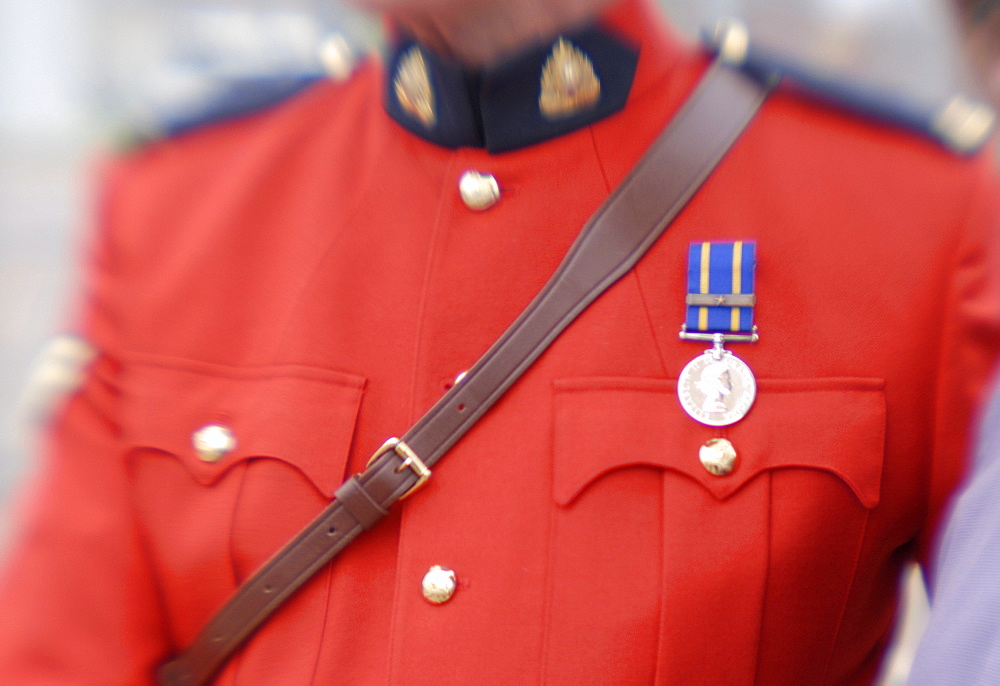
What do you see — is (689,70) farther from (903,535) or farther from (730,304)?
(903,535)

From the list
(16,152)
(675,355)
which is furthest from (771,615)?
(16,152)

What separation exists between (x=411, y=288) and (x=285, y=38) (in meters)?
2.01

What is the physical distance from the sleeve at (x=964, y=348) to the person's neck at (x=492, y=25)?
1.52 ft

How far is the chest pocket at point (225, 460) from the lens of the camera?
947 millimetres

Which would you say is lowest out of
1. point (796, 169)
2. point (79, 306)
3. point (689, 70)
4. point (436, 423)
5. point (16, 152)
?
point (436, 423)

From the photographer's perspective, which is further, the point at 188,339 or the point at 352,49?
the point at 352,49

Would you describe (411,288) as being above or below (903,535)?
above

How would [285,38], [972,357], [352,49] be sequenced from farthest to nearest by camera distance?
[285,38], [352,49], [972,357]

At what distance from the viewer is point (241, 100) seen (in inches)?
45.2

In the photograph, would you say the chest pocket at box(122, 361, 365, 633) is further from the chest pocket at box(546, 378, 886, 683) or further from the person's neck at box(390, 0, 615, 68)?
the person's neck at box(390, 0, 615, 68)

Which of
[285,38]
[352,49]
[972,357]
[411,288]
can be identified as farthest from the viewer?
[285,38]

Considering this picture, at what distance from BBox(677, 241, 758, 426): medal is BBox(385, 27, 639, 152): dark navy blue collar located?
20 cm

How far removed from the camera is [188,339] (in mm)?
1028

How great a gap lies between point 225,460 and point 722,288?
→ 578mm
